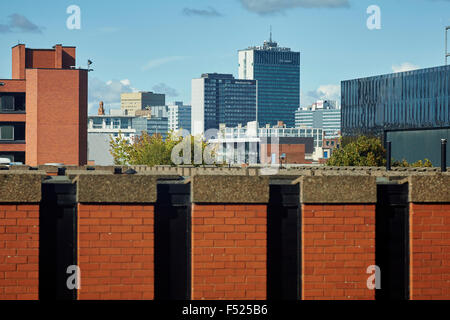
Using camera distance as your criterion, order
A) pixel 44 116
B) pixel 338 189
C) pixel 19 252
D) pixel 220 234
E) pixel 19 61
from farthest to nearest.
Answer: pixel 19 61, pixel 44 116, pixel 338 189, pixel 220 234, pixel 19 252

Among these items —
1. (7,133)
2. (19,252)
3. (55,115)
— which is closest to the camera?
(19,252)

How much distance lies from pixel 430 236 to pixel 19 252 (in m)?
5.54

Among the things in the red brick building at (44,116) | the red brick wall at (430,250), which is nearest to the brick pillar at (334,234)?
the red brick wall at (430,250)

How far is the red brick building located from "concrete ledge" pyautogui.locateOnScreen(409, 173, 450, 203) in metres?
91.8

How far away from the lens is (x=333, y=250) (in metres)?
10.4

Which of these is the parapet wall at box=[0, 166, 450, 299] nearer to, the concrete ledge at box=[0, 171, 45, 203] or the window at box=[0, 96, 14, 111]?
the concrete ledge at box=[0, 171, 45, 203]

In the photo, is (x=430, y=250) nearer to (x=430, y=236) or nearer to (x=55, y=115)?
(x=430, y=236)

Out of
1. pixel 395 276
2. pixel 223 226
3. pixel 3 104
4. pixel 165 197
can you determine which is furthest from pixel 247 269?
pixel 3 104

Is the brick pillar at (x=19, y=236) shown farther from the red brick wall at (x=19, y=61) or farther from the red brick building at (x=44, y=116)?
the red brick wall at (x=19, y=61)

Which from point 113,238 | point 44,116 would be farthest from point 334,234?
point 44,116

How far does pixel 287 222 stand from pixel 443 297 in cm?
238

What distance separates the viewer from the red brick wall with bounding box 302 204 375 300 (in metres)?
10.4

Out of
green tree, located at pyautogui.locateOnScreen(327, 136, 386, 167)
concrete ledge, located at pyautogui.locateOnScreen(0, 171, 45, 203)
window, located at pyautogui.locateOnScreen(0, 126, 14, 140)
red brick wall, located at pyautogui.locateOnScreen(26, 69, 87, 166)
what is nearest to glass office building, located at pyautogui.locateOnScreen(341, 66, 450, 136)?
green tree, located at pyautogui.locateOnScreen(327, 136, 386, 167)

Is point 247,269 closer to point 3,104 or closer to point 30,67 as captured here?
point 3,104
